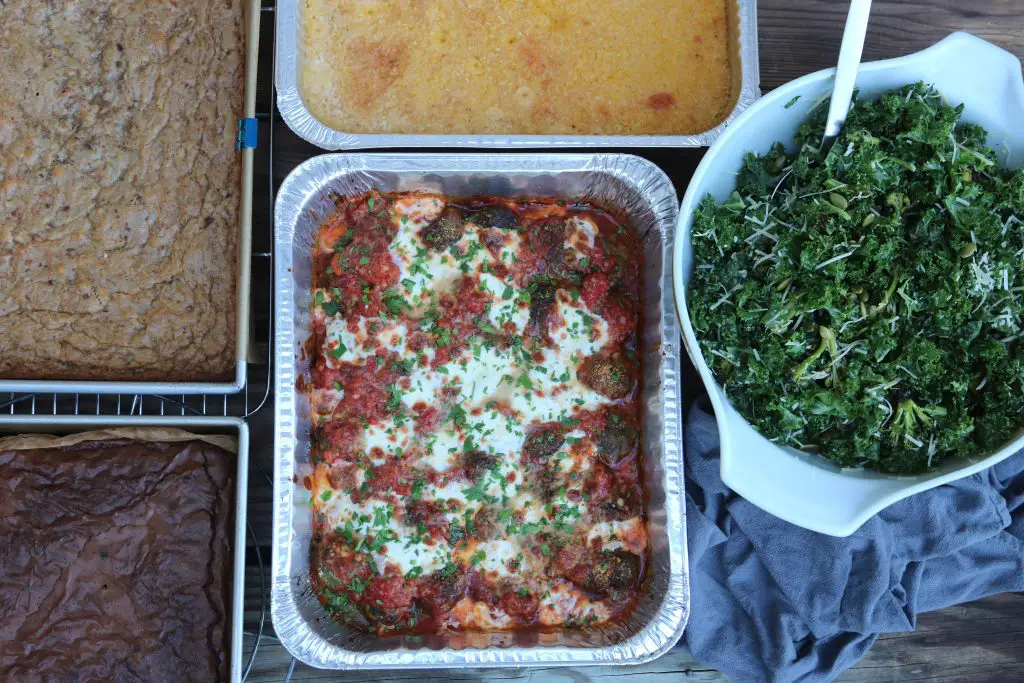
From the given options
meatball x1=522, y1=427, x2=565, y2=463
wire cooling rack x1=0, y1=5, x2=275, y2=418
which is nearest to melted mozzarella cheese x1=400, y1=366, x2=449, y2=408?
meatball x1=522, y1=427, x2=565, y2=463

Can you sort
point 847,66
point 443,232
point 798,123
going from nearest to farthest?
point 847,66
point 798,123
point 443,232

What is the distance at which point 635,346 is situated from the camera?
2.72 metres

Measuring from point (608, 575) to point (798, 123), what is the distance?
164cm

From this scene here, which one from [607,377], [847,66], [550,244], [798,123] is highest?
[847,66]

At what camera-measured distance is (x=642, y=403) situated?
2717 mm

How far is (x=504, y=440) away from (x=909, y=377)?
1.29 meters

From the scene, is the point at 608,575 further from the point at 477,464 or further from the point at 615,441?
the point at 477,464

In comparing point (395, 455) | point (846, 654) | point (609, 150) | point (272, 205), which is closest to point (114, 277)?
point (272, 205)

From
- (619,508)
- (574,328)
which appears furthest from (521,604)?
(574,328)

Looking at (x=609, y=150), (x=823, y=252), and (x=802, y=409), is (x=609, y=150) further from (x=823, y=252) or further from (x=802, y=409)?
(x=802, y=409)

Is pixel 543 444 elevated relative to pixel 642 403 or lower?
lower

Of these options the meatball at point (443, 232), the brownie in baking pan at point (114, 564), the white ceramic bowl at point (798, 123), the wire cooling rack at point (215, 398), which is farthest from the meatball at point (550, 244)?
the brownie in baking pan at point (114, 564)

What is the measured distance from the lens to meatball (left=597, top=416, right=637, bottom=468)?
2.62m

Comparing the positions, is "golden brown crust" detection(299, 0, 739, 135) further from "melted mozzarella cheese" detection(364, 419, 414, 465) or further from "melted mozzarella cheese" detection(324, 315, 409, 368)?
"melted mozzarella cheese" detection(364, 419, 414, 465)
